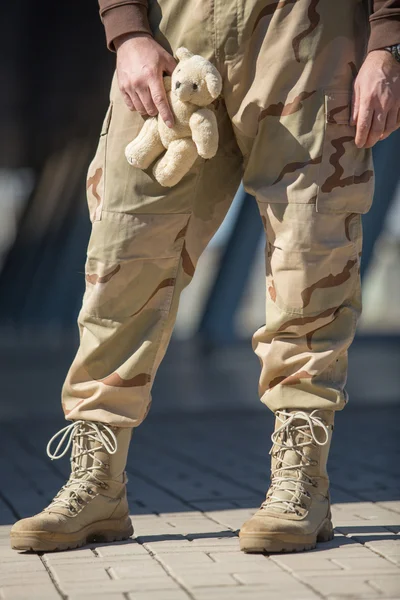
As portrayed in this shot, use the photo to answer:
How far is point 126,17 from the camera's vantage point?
265 centimetres

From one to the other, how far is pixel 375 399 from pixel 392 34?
4344 millimetres

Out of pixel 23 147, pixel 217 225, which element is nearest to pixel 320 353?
pixel 217 225

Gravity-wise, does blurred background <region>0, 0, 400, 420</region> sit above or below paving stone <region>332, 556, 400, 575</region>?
above

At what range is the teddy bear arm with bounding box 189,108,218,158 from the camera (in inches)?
101

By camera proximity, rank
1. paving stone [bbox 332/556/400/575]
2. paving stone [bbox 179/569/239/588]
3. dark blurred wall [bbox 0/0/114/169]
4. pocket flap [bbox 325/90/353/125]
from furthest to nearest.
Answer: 1. dark blurred wall [bbox 0/0/114/169]
2. pocket flap [bbox 325/90/353/125]
3. paving stone [bbox 332/556/400/575]
4. paving stone [bbox 179/569/239/588]

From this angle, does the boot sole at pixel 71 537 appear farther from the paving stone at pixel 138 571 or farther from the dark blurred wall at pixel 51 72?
the dark blurred wall at pixel 51 72

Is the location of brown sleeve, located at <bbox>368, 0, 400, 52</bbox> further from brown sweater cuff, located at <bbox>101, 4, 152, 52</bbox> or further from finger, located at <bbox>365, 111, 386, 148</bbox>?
brown sweater cuff, located at <bbox>101, 4, 152, 52</bbox>

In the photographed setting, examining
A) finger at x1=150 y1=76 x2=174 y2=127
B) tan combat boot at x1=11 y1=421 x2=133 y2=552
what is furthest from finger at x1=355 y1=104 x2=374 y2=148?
tan combat boot at x1=11 y1=421 x2=133 y2=552

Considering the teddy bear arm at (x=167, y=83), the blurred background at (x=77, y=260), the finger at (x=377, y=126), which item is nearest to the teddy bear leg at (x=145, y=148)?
the teddy bear arm at (x=167, y=83)

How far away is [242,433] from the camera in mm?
5367

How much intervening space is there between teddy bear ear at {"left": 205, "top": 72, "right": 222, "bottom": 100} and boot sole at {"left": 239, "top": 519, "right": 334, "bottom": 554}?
3.52 feet

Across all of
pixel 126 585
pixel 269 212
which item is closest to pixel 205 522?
Answer: pixel 126 585

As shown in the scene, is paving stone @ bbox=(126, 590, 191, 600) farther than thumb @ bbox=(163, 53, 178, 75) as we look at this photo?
No

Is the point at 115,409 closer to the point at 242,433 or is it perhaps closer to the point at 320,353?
the point at 320,353
